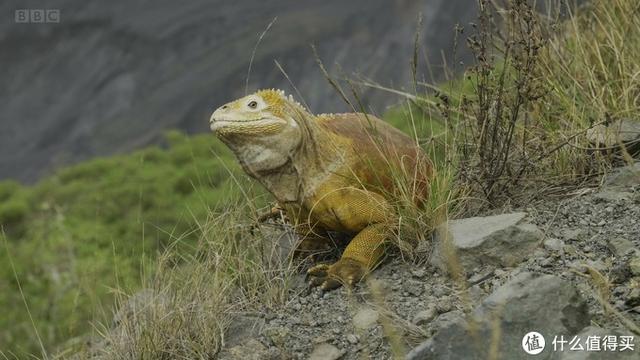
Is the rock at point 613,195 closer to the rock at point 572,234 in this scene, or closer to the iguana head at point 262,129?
the rock at point 572,234

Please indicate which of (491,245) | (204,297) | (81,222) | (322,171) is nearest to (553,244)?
(491,245)

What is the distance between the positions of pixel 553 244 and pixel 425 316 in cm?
73

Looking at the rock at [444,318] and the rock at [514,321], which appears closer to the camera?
the rock at [514,321]

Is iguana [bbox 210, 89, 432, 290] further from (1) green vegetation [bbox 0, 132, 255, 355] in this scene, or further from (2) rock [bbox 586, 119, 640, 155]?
(1) green vegetation [bbox 0, 132, 255, 355]

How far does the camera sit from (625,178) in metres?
5.19

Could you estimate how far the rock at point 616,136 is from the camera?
17.7ft

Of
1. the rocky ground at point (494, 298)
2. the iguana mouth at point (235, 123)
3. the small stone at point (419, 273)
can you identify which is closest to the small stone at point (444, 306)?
the rocky ground at point (494, 298)

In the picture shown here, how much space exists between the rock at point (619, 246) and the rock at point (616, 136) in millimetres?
838

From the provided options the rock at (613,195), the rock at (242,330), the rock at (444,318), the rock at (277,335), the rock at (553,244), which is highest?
the rock at (613,195)

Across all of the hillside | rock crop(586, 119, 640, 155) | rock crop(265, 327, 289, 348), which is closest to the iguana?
rock crop(265, 327, 289, 348)

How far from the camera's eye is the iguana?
4879 millimetres

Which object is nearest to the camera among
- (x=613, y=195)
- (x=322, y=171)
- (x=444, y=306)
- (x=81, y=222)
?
(x=444, y=306)

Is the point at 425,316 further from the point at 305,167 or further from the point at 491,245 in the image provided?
the point at 305,167

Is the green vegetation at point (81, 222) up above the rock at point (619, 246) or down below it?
below
